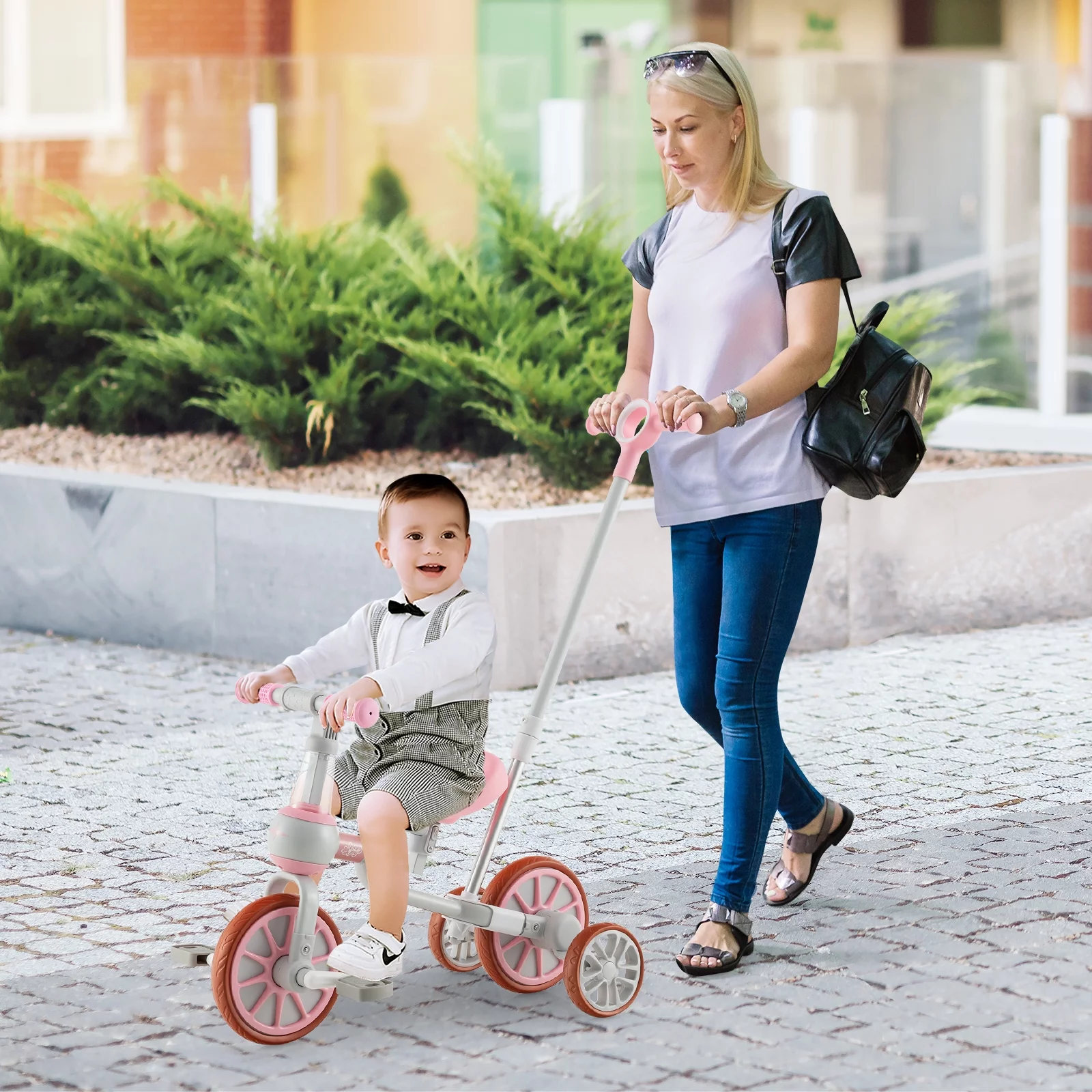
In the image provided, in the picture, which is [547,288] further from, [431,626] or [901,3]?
[901,3]

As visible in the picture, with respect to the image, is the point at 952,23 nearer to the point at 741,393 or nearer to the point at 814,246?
the point at 814,246

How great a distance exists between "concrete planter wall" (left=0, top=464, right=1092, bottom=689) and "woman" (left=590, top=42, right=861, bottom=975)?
10.3 ft

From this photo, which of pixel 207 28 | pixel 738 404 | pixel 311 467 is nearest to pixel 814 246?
pixel 738 404

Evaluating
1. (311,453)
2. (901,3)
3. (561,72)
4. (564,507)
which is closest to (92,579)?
(311,453)

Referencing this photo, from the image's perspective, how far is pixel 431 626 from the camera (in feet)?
13.9

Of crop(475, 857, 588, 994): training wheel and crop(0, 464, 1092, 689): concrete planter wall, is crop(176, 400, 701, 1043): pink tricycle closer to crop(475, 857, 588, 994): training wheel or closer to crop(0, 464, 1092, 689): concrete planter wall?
crop(475, 857, 588, 994): training wheel

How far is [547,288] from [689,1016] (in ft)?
19.5

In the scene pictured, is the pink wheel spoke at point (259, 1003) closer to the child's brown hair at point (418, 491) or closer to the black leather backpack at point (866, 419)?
the child's brown hair at point (418, 491)

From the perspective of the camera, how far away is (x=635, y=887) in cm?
526

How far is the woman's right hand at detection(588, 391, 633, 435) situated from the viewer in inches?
175

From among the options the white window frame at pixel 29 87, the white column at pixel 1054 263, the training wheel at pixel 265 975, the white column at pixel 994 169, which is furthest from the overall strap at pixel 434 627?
the white window frame at pixel 29 87

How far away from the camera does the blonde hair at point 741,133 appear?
4461 mm

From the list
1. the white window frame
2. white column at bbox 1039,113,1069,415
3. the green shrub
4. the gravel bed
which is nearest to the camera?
the gravel bed

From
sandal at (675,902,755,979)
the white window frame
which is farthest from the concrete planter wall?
the white window frame
